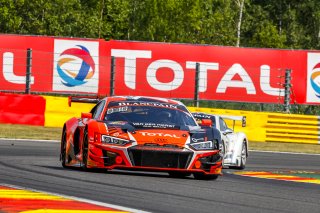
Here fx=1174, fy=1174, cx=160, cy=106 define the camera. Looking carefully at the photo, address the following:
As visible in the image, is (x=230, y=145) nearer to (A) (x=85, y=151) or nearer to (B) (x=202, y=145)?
(B) (x=202, y=145)

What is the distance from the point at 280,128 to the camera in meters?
29.8

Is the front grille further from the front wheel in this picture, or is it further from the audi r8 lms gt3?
the front wheel

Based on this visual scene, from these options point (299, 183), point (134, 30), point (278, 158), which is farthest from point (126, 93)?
point (134, 30)

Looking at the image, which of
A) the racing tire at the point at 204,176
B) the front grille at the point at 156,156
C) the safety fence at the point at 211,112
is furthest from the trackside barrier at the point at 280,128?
the front grille at the point at 156,156

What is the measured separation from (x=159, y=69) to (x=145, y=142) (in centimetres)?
1719

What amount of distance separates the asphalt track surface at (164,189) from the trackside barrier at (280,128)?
1192cm

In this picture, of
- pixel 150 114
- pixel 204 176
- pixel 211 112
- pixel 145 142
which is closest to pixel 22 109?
pixel 211 112

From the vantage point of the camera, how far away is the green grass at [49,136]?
89.4ft

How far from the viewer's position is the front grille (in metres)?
14.6

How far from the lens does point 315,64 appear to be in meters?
33.8

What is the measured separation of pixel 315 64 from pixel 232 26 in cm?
3133

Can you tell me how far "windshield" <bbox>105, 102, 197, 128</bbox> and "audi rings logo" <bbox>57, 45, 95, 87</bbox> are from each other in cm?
1517

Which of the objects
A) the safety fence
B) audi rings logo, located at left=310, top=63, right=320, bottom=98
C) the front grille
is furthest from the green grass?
the front grille

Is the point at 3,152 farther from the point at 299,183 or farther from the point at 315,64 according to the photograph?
the point at 315,64
